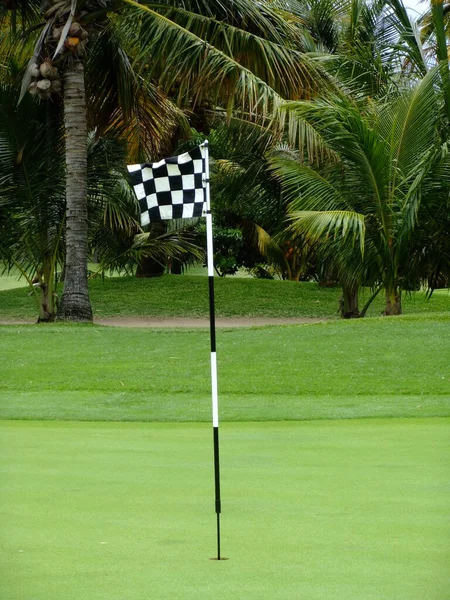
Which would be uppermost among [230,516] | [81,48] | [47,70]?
[81,48]

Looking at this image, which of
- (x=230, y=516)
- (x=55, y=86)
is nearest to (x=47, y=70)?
(x=55, y=86)

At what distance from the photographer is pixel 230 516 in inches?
233

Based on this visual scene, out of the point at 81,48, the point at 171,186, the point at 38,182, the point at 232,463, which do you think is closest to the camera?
the point at 171,186

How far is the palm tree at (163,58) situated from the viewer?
17734mm

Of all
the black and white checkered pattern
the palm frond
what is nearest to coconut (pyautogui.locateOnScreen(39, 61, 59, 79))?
the palm frond

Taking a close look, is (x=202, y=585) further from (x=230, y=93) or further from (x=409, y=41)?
(x=409, y=41)

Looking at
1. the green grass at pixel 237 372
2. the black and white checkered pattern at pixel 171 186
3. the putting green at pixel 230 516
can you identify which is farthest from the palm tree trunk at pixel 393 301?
the black and white checkered pattern at pixel 171 186

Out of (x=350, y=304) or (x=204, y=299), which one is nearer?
(x=350, y=304)

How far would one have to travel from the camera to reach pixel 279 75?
18.3 meters

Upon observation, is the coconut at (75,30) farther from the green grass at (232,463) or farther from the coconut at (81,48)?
the green grass at (232,463)

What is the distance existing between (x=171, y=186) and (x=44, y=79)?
1312 centimetres

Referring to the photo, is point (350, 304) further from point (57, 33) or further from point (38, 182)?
point (57, 33)

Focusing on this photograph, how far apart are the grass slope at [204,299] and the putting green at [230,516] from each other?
17848mm

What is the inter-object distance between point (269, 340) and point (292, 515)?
10.3 meters
